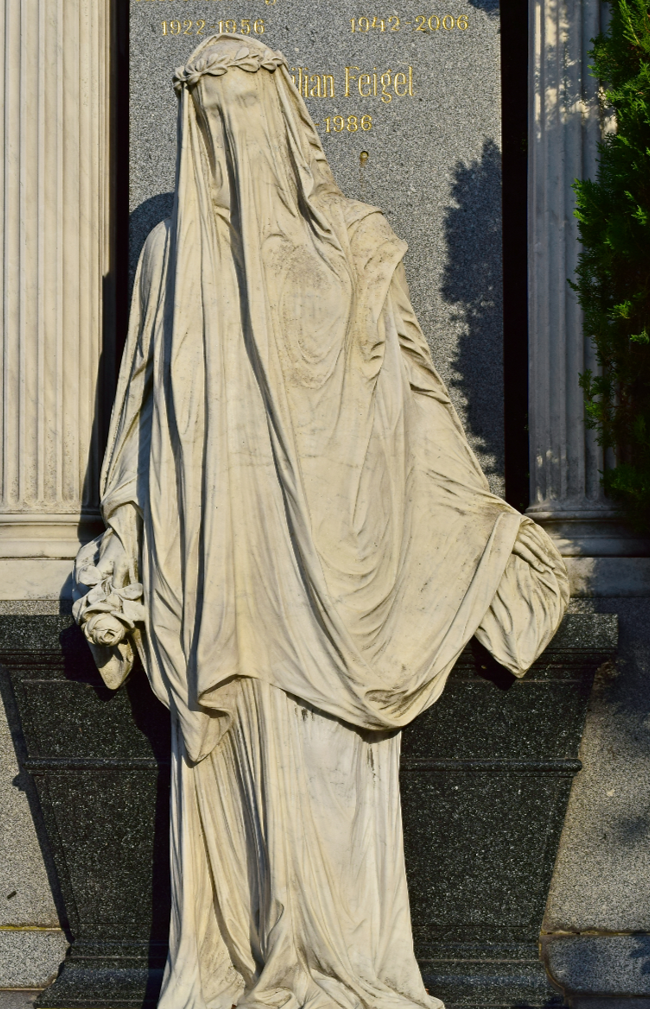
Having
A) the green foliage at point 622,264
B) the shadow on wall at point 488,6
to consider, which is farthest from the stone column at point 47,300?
the green foliage at point 622,264

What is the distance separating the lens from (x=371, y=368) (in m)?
5.95

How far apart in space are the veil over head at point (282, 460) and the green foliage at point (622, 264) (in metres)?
0.78

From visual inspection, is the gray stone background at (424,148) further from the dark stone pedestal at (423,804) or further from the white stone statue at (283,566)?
the dark stone pedestal at (423,804)

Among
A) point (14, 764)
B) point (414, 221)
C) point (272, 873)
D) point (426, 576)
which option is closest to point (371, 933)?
point (272, 873)

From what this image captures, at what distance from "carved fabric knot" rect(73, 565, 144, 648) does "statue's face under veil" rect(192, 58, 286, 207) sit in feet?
5.43

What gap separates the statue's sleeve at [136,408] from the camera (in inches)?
236

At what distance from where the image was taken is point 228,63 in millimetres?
5840

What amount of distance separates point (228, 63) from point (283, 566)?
82.1 inches

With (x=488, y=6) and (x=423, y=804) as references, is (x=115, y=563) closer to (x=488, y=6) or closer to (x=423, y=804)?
(x=423, y=804)

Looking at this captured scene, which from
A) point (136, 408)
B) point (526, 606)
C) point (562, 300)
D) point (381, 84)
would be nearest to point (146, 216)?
point (381, 84)

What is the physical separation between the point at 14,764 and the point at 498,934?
7.53ft

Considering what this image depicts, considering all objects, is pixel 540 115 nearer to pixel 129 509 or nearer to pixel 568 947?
pixel 129 509

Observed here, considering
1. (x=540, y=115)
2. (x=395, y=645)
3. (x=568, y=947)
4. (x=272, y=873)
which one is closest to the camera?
(x=272, y=873)

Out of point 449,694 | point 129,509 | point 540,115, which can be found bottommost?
point 449,694
